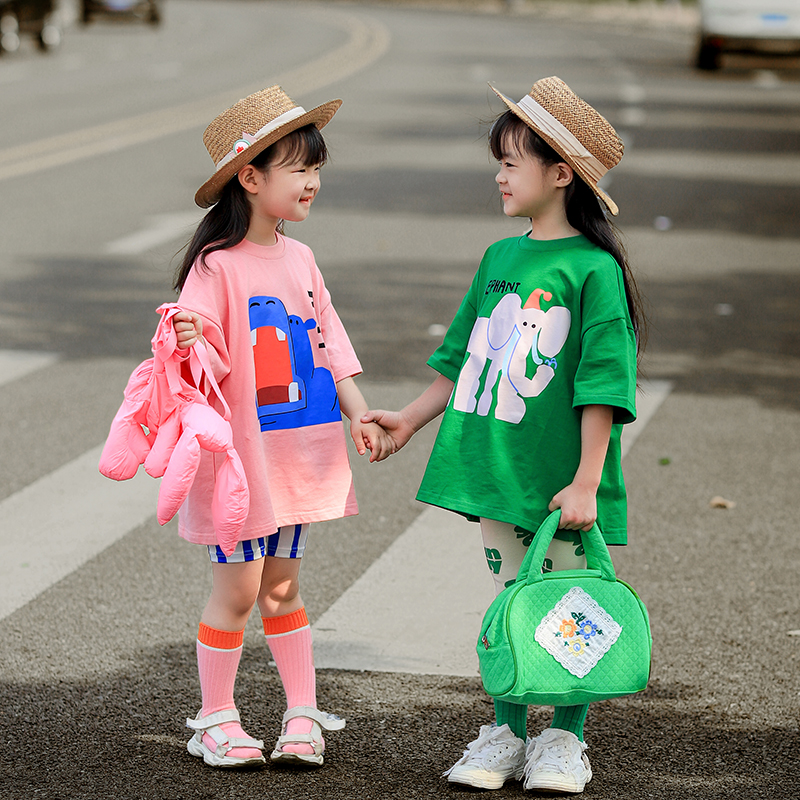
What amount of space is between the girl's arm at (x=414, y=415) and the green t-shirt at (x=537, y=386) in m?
0.16

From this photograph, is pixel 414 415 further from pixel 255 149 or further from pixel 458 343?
pixel 255 149

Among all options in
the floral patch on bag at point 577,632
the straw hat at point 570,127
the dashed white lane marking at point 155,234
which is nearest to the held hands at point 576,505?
the floral patch on bag at point 577,632

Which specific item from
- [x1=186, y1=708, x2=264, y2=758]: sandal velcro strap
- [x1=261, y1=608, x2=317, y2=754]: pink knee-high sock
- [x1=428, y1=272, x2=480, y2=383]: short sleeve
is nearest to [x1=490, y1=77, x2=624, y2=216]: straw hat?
[x1=428, y1=272, x2=480, y2=383]: short sleeve

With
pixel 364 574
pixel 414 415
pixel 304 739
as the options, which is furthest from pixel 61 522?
pixel 414 415

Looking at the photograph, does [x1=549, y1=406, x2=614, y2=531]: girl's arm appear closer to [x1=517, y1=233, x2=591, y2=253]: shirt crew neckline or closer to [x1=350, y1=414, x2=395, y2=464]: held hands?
[x1=517, y1=233, x2=591, y2=253]: shirt crew neckline

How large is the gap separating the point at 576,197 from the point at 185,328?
95 cm

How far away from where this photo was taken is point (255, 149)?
11.3ft

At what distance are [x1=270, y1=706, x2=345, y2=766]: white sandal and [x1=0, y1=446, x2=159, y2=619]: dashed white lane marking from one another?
55.1 inches

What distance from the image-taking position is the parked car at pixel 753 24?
89.9ft

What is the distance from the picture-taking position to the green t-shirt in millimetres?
3332

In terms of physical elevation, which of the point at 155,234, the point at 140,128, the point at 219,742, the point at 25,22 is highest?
the point at 219,742

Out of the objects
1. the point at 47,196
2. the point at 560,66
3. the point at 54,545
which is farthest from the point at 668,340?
the point at 560,66

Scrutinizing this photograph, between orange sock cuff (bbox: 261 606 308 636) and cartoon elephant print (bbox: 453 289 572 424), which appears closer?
cartoon elephant print (bbox: 453 289 572 424)

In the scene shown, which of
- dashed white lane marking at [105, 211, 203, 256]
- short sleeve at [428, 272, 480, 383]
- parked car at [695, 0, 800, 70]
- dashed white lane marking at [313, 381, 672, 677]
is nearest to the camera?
short sleeve at [428, 272, 480, 383]
